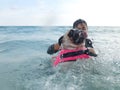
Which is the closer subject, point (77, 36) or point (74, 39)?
point (77, 36)

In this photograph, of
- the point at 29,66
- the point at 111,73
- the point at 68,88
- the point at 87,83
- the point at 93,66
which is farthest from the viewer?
the point at 29,66

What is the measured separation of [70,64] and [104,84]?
3.15 feet

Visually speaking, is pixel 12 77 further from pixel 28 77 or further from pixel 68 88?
pixel 68 88

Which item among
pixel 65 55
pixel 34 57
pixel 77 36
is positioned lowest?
pixel 34 57

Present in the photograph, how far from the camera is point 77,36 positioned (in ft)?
14.6

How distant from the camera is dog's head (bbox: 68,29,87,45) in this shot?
4.41 m

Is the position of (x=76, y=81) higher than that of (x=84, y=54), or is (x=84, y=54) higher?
(x=84, y=54)

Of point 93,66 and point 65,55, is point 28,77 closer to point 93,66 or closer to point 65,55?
point 65,55

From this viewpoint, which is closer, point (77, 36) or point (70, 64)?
point (77, 36)

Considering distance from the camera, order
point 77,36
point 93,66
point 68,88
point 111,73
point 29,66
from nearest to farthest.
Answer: point 68,88, point 77,36, point 111,73, point 93,66, point 29,66

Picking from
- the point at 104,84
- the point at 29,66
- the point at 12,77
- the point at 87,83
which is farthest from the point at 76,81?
the point at 29,66

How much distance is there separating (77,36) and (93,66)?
40.6 inches

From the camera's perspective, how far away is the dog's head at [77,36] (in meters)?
4.41

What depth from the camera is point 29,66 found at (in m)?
5.88
